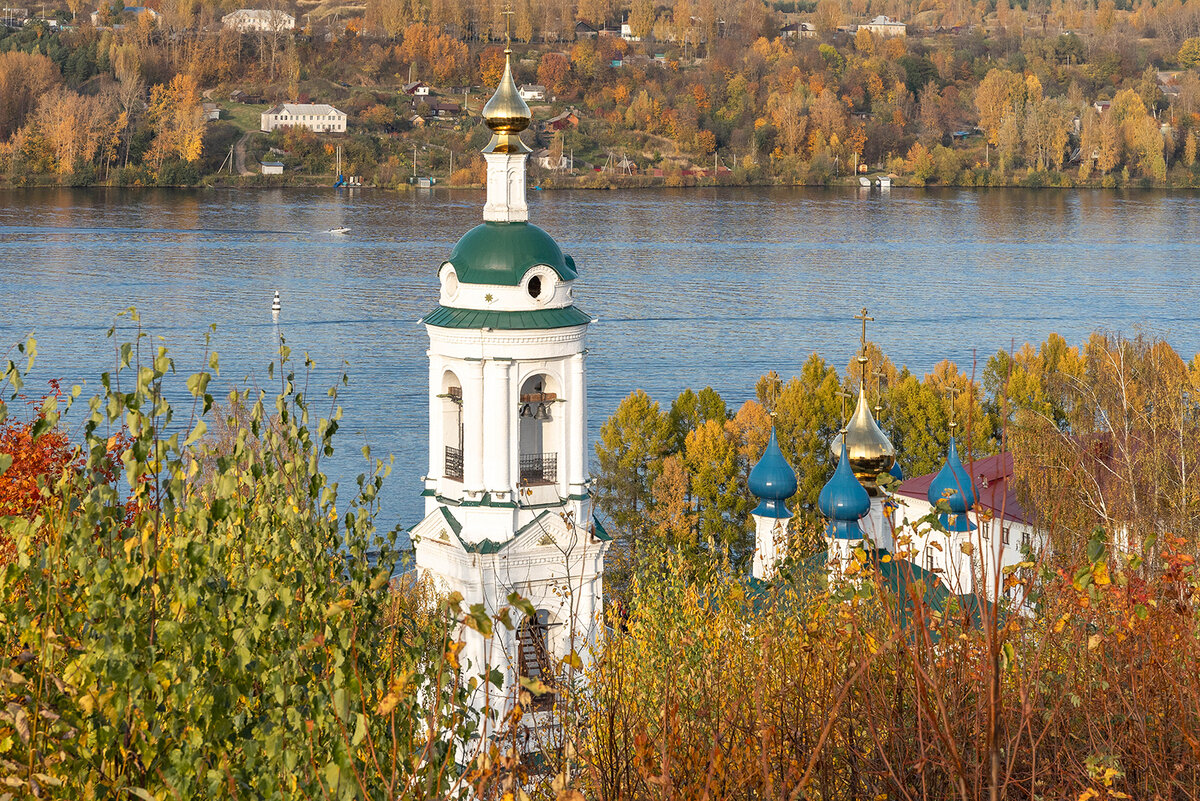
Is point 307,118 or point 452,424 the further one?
point 307,118

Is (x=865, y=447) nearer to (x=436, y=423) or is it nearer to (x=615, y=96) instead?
(x=436, y=423)

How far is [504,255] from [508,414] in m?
0.76

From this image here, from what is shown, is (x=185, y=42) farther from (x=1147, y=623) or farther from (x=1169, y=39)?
(x=1147, y=623)

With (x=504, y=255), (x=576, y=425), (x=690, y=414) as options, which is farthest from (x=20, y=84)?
(x=576, y=425)

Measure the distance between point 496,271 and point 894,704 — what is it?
14.9 feet

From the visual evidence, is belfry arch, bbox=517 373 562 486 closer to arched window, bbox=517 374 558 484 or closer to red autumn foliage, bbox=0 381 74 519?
arched window, bbox=517 374 558 484

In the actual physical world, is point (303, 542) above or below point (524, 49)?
below

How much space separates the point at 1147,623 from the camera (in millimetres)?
3338

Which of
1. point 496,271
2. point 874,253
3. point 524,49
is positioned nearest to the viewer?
point 496,271

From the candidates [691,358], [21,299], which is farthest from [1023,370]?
[21,299]

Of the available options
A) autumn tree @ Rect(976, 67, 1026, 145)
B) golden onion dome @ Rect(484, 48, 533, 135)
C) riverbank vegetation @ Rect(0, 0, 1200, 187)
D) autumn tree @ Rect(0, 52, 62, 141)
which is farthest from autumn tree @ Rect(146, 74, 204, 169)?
golden onion dome @ Rect(484, 48, 533, 135)

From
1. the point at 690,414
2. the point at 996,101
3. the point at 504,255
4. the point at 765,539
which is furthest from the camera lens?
the point at 996,101

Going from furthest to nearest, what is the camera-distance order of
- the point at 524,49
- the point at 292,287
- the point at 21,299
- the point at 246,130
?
the point at 524,49 < the point at 246,130 < the point at 292,287 < the point at 21,299

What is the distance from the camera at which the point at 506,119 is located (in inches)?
304
